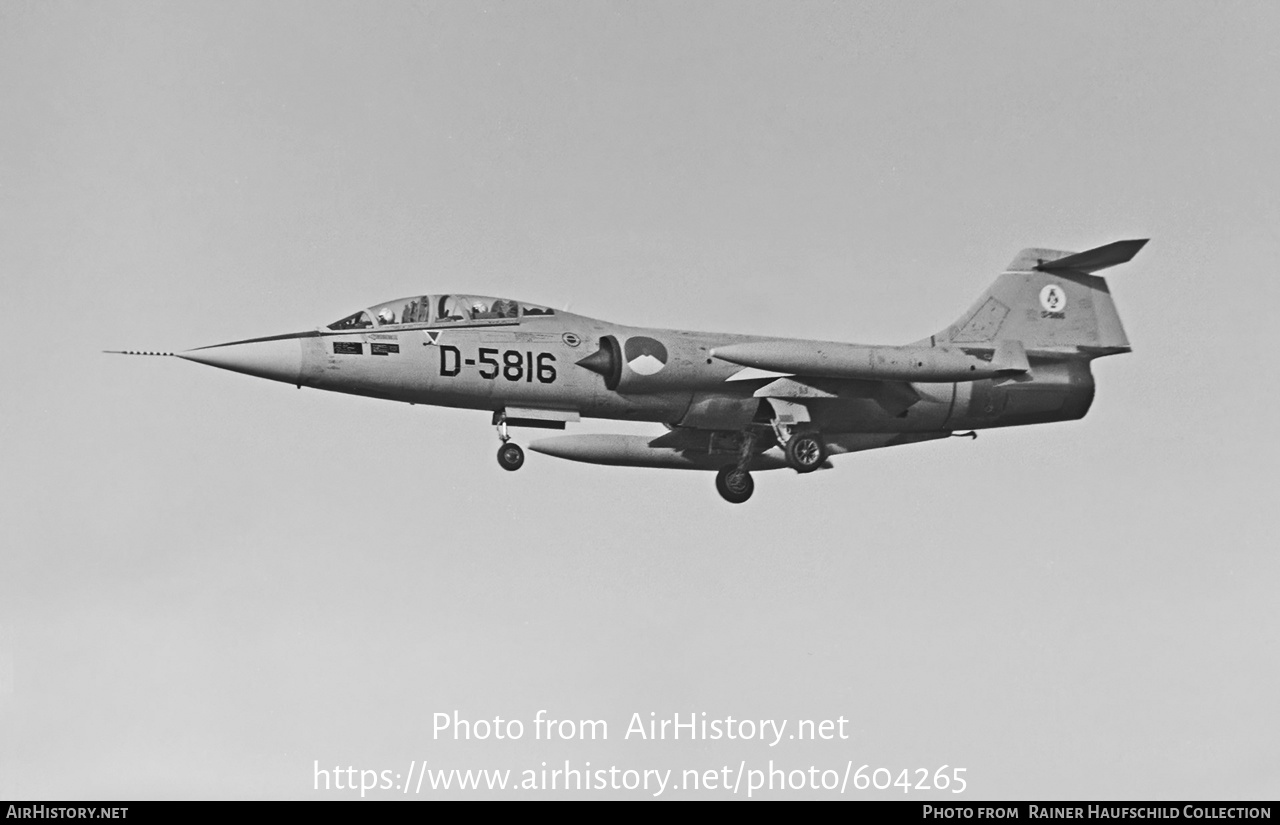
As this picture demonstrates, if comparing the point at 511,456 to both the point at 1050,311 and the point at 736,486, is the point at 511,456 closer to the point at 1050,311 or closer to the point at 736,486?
the point at 736,486

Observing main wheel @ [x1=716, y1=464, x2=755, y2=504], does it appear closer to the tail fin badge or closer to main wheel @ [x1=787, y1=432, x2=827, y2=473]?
main wheel @ [x1=787, y1=432, x2=827, y2=473]

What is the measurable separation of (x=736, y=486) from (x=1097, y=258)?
5.99m

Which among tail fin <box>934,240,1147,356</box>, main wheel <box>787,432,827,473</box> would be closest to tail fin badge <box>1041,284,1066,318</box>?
tail fin <box>934,240,1147,356</box>

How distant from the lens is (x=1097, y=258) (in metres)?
25.0

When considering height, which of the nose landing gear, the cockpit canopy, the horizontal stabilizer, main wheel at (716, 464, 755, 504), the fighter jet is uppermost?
the horizontal stabilizer

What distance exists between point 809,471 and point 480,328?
480 centimetres

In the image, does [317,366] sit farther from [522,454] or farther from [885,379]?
[885,379]

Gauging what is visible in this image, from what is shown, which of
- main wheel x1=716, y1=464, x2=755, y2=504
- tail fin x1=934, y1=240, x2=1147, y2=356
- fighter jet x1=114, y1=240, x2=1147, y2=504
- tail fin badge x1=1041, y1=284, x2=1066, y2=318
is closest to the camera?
fighter jet x1=114, y1=240, x2=1147, y2=504

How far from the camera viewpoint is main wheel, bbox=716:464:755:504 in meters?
24.8

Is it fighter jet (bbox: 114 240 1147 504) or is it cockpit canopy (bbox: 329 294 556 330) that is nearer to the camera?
fighter jet (bbox: 114 240 1147 504)

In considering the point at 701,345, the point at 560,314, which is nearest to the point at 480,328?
the point at 560,314

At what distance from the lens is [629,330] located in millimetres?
23312

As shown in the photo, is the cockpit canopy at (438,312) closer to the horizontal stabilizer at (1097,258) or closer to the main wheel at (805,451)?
the main wheel at (805,451)

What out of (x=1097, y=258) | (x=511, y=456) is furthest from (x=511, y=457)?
(x=1097, y=258)
